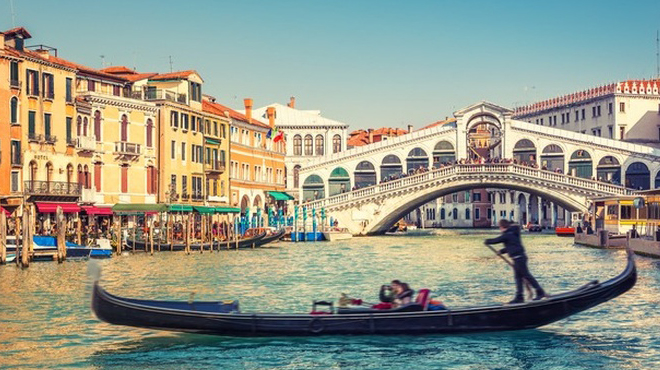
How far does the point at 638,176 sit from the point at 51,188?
27.4m

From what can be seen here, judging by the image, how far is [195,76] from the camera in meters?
36.9

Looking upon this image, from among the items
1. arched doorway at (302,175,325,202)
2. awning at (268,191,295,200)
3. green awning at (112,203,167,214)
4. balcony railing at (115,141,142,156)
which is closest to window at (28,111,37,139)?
green awning at (112,203,167,214)

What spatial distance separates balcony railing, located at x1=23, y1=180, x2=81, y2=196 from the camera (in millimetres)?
27000

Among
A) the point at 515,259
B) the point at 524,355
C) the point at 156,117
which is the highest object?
the point at 156,117

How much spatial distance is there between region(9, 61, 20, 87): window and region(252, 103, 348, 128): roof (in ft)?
90.8

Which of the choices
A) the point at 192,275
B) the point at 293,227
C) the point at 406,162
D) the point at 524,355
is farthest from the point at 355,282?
A: the point at 406,162

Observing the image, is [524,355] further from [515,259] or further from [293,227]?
[293,227]

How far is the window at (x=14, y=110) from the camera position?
26.6m

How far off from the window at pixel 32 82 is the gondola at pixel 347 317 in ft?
55.1

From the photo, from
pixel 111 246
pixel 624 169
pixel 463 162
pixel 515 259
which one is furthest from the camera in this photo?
pixel 624 169

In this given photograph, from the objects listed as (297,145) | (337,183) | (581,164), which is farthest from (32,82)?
(297,145)

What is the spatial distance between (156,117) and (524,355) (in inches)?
964

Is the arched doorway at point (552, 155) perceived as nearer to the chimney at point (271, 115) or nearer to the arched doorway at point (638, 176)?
the arched doorway at point (638, 176)

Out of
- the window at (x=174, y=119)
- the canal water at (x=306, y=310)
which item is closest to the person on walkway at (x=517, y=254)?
the canal water at (x=306, y=310)
